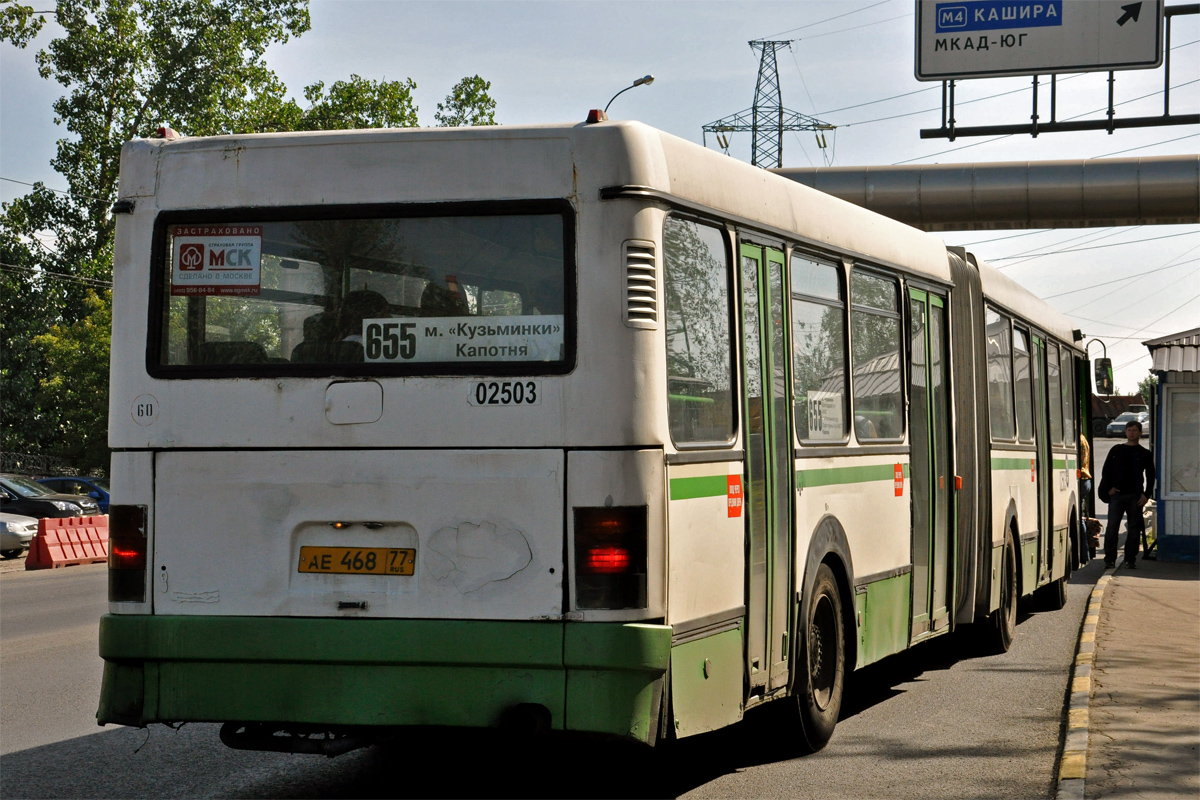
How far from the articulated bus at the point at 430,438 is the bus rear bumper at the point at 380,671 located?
11mm

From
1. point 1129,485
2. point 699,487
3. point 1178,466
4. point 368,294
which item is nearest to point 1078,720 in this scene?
point 699,487

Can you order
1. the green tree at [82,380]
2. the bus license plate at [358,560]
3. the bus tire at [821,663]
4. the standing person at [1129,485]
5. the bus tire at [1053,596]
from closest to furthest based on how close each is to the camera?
the bus license plate at [358,560] < the bus tire at [821,663] < the bus tire at [1053,596] < the standing person at [1129,485] < the green tree at [82,380]

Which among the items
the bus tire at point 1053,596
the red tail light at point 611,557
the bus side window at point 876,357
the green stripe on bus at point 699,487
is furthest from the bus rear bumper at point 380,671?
the bus tire at point 1053,596

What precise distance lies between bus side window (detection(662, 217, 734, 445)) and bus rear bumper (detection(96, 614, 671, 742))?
1013 millimetres

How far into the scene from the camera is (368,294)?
20.9 feet

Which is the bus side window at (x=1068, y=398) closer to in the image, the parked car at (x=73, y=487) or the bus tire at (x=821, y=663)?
the bus tire at (x=821, y=663)

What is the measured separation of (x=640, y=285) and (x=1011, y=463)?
720 centimetres

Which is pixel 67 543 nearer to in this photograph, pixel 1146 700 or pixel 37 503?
pixel 37 503

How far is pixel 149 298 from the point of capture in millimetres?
6598

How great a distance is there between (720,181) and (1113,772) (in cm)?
328

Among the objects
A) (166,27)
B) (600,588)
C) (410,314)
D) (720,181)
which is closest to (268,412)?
(410,314)

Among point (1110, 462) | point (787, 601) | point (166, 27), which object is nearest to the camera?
point (787, 601)

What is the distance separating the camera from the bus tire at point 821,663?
7785 millimetres

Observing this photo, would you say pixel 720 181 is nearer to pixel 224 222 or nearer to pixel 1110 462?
pixel 224 222
